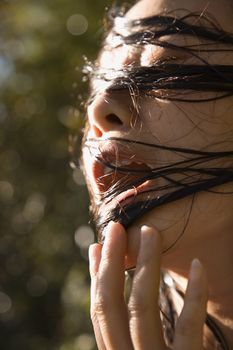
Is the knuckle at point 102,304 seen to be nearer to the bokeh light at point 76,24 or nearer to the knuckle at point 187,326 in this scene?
the knuckle at point 187,326

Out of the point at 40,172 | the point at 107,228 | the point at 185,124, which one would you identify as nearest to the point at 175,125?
the point at 185,124

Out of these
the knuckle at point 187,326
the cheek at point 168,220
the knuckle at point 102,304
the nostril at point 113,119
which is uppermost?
the nostril at point 113,119

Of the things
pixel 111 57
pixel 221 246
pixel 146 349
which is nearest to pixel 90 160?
pixel 111 57

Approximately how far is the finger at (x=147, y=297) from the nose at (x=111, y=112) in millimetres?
298

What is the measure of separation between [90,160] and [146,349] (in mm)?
514

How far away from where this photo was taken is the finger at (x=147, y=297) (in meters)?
1.36

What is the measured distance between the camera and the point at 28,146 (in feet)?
12.2

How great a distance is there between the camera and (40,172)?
3.62 m

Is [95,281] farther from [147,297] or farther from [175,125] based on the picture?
[175,125]

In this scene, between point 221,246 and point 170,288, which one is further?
point 170,288

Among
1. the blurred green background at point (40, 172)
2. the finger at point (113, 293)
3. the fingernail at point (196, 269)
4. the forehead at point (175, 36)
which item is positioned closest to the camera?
the fingernail at point (196, 269)

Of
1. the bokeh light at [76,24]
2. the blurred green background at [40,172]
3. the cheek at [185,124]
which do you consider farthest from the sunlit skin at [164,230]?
the bokeh light at [76,24]

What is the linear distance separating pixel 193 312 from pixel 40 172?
2422mm

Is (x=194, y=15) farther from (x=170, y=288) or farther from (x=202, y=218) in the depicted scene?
(x=170, y=288)
